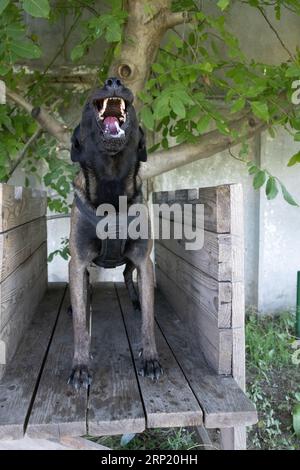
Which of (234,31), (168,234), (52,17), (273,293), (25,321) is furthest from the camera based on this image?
(273,293)

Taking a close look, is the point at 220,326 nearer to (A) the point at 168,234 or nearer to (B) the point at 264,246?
(A) the point at 168,234

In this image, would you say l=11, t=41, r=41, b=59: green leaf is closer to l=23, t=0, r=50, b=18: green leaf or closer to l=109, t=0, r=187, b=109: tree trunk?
l=23, t=0, r=50, b=18: green leaf

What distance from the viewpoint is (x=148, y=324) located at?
197 cm

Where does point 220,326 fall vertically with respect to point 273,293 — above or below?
above

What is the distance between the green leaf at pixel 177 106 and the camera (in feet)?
6.63

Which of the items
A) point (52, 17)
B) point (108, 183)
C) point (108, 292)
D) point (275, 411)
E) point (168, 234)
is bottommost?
point (275, 411)

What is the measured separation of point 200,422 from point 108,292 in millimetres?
1854

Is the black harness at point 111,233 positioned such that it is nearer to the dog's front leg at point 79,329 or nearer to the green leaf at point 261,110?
the dog's front leg at point 79,329

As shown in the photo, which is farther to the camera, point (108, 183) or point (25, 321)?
point (25, 321)

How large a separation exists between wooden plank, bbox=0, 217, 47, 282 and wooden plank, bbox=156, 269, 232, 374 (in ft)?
2.98

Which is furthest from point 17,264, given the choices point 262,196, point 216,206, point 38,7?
point 262,196

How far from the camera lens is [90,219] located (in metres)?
1.96

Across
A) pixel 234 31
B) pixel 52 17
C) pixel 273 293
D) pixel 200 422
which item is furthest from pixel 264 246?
pixel 200 422

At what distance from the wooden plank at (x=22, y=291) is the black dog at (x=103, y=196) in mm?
267
